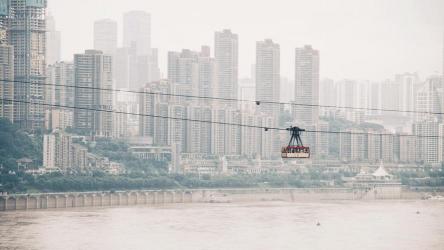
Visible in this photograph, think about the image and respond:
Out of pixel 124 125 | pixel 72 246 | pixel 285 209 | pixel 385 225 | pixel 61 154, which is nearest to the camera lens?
pixel 72 246

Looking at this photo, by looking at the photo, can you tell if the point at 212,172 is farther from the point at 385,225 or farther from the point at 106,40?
the point at 106,40

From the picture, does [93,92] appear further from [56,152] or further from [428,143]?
[428,143]

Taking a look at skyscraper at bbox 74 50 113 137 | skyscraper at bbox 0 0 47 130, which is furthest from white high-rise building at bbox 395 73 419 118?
skyscraper at bbox 0 0 47 130

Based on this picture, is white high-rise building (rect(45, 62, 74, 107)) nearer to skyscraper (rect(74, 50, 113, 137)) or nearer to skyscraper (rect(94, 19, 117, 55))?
skyscraper (rect(74, 50, 113, 137))

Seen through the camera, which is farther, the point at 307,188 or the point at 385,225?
the point at 307,188

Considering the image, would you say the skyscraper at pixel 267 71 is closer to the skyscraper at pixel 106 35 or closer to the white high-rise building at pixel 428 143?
the white high-rise building at pixel 428 143

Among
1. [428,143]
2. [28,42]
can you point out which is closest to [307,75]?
[428,143]

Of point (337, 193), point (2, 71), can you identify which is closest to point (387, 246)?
point (337, 193)
